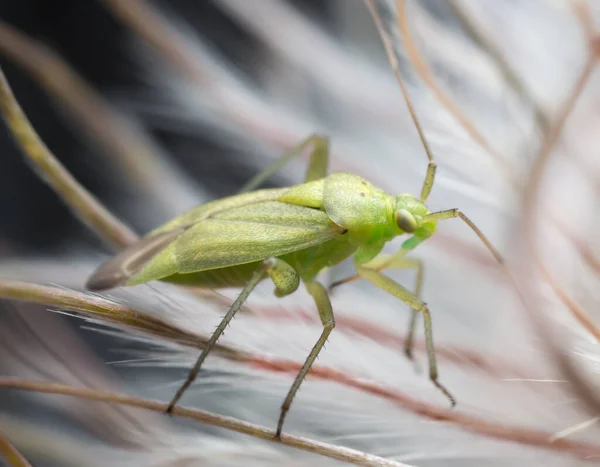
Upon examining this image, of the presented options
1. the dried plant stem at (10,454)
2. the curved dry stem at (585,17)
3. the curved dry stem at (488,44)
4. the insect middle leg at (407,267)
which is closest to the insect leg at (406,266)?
the insect middle leg at (407,267)

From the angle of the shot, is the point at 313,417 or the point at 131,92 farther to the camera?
the point at 131,92

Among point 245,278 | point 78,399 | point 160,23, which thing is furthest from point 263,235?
point 160,23

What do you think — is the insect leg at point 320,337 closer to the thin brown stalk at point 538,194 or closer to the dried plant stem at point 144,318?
the dried plant stem at point 144,318

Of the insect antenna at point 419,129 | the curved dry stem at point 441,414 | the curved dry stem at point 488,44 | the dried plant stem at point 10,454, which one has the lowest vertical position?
the dried plant stem at point 10,454

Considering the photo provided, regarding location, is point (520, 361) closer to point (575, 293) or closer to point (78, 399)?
point (575, 293)

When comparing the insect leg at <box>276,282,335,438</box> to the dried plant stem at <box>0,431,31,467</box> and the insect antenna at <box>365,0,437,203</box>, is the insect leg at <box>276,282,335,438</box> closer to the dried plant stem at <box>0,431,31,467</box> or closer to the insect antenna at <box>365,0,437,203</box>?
the insect antenna at <box>365,0,437,203</box>

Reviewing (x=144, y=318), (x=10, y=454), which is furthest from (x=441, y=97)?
(x=10, y=454)
